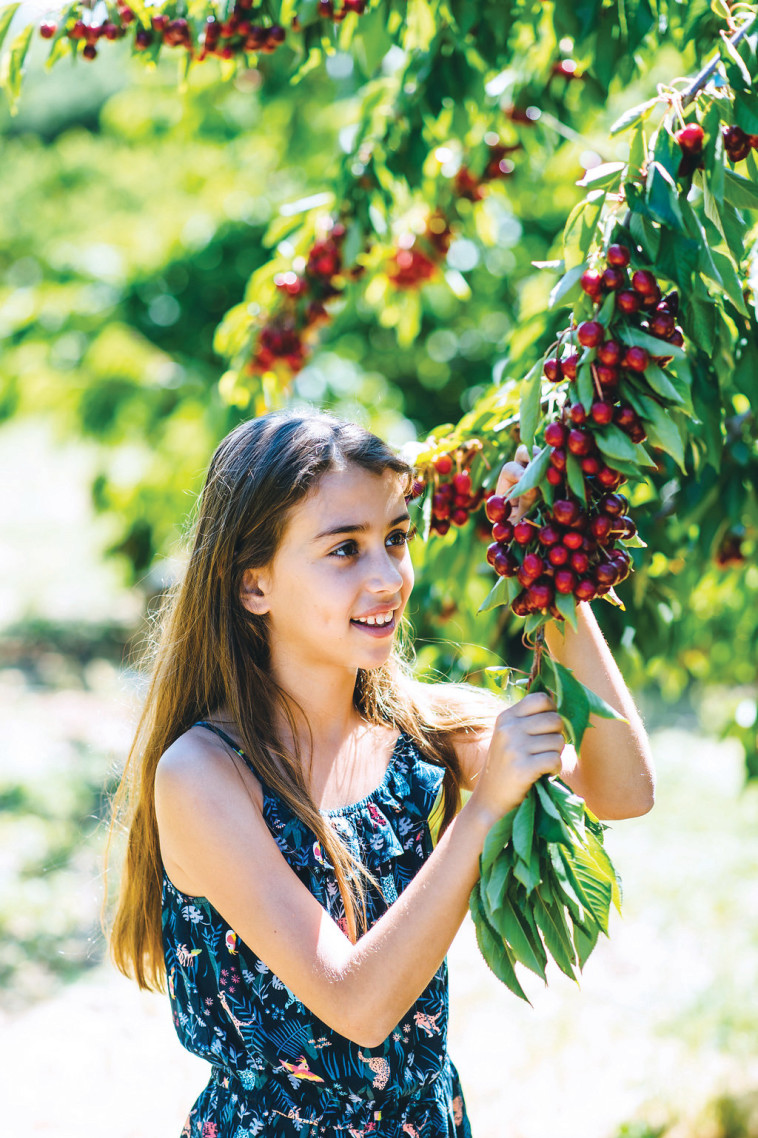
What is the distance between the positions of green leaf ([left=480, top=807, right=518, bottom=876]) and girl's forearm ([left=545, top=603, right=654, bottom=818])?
36cm

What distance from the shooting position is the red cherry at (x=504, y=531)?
1.21 m

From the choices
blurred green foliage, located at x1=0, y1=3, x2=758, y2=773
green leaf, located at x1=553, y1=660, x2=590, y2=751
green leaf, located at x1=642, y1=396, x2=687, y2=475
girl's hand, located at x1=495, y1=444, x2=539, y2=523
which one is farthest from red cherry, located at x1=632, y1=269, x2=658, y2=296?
green leaf, located at x1=553, y1=660, x2=590, y2=751

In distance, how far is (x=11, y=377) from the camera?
6.37 m

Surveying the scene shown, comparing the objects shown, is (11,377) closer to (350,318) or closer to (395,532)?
(350,318)

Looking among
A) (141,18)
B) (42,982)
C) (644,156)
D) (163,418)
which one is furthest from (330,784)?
(163,418)

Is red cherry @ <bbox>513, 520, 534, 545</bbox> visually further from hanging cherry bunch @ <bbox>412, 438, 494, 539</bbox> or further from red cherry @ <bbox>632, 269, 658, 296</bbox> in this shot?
hanging cherry bunch @ <bbox>412, 438, 494, 539</bbox>

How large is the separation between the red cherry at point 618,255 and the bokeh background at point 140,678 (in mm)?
522

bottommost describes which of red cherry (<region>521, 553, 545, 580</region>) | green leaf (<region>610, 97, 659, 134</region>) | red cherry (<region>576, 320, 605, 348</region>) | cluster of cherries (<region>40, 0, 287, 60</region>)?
red cherry (<region>521, 553, 545, 580</region>)

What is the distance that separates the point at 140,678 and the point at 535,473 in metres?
1.25

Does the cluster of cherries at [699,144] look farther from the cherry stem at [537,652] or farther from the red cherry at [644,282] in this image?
the cherry stem at [537,652]

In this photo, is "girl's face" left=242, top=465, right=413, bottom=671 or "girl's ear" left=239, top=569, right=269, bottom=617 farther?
"girl's ear" left=239, top=569, right=269, bottom=617

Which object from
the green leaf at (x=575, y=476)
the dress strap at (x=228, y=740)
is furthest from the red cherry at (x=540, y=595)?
the dress strap at (x=228, y=740)

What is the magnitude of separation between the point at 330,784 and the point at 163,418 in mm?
4331

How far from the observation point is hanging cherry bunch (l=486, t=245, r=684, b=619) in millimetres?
1132
